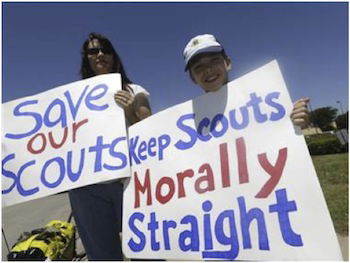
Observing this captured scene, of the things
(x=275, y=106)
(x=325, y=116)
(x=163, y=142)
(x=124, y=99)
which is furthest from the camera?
(x=325, y=116)

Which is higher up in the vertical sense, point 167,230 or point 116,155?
point 116,155

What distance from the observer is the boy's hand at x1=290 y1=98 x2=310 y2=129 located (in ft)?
4.13

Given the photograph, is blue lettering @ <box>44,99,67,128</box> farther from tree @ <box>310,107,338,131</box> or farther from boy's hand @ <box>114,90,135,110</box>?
tree @ <box>310,107,338,131</box>

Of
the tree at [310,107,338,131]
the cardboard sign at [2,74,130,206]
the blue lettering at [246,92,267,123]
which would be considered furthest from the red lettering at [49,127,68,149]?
the tree at [310,107,338,131]

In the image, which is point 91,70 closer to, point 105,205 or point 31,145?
point 31,145

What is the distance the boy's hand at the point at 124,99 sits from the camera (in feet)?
5.49

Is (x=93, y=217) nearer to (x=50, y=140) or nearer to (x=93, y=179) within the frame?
(x=93, y=179)

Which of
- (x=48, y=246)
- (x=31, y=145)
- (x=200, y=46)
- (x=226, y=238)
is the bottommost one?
(x=226, y=238)

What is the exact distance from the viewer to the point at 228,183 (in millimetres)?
1365

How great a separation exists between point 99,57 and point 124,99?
0.99 feet

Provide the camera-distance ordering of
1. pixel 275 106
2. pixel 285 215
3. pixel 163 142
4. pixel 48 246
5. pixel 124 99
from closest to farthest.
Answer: pixel 285 215
pixel 275 106
pixel 163 142
pixel 124 99
pixel 48 246

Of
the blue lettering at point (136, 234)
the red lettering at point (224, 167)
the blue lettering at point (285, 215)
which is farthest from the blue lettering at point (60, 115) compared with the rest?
the blue lettering at point (285, 215)

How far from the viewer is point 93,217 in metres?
1.66

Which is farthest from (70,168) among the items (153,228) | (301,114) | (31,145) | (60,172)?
(301,114)
